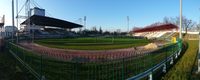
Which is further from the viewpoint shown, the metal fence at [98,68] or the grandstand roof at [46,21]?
the grandstand roof at [46,21]

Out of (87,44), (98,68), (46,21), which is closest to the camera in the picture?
(98,68)

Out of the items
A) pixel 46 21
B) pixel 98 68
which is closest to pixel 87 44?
pixel 46 21

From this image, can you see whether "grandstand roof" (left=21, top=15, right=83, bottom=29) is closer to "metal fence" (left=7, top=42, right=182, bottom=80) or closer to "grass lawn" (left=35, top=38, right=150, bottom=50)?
"grass lawn" (left=35, top=38, right=150, bottom=50)

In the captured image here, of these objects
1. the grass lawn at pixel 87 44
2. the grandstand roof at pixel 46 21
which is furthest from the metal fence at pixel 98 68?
the grandstand roof at pixel 46 21

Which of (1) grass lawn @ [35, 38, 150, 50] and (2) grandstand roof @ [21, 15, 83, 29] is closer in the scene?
(1) grass lawn @ [35, 38, 150, 50]

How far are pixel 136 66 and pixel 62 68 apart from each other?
3141 mm

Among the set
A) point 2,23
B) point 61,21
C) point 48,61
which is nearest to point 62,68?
point 48,61

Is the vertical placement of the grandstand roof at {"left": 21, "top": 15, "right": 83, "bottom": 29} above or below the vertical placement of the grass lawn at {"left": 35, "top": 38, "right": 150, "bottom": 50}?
above

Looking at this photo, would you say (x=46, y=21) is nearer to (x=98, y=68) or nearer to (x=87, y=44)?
(x=87, y=44)

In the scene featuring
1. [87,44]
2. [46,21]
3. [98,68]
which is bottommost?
[87,44]

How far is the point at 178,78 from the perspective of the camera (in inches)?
326

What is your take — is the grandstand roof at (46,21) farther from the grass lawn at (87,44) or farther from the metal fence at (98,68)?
the metal fence at (98,68)

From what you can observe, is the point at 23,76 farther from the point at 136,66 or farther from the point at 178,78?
the point at 178,78

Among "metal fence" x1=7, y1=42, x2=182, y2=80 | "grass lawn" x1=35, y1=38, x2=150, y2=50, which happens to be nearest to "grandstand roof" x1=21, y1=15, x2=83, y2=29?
"grass lawn" x1=35, y1=38, x2=150, y2=50
